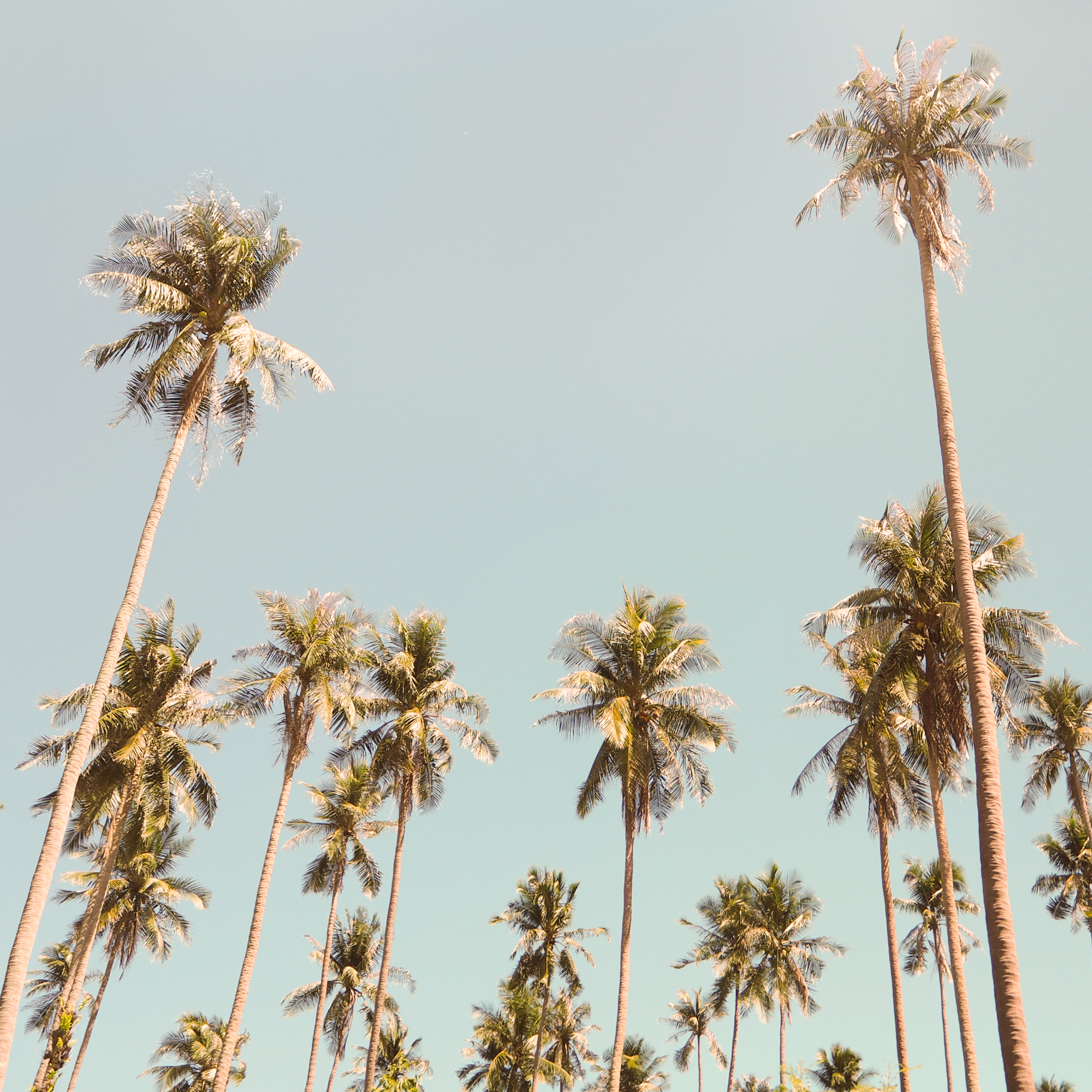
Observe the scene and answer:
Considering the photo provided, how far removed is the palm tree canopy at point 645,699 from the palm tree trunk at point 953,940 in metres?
5.78

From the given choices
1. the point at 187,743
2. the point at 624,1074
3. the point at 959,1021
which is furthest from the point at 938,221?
the point at 624,1074

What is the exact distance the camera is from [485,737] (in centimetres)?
3088

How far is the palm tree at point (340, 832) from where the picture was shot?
34.7 m

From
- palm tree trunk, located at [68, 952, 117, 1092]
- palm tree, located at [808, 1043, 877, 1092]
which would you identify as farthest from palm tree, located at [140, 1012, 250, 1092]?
palm tree, located at [808, 1043, 877, 1092]

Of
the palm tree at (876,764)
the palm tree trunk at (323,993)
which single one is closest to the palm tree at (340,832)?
the palm tree trunk at (323,993)

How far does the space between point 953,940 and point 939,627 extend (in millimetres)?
8444

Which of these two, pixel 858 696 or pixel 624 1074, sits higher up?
pixel 858 696

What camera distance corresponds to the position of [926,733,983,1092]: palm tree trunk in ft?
71.9

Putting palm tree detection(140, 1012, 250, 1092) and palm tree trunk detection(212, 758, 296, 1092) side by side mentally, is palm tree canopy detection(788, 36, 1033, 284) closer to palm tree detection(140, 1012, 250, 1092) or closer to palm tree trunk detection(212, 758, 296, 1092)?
palm tree trunk detection(212, 758, 296, 1092)

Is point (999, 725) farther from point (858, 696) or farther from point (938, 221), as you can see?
point (938, 221)

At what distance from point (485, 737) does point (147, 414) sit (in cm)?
1606

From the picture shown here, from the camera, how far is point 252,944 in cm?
2386

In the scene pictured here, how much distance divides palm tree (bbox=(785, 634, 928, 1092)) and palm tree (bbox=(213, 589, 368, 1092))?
13588mm

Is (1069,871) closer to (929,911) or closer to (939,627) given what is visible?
(929,911)
